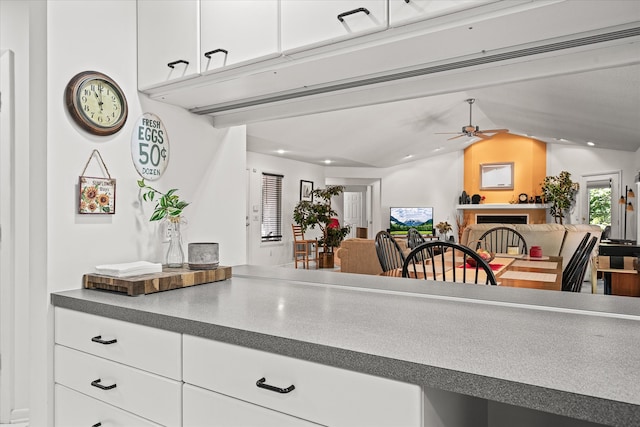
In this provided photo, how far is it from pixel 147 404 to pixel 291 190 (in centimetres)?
834

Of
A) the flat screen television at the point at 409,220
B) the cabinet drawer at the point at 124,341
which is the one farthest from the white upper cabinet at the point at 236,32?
the flat screen television at the point at 409,220

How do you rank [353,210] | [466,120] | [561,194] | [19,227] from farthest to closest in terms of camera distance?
[353,210], [561,194], [466,120], [19,227]

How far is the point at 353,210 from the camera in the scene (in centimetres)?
→ 1256

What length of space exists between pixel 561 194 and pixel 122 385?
34.3 feet

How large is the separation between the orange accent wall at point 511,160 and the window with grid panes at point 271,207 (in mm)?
5396

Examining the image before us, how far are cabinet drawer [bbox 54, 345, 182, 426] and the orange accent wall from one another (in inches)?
431

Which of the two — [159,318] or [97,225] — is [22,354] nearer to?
[97,225]

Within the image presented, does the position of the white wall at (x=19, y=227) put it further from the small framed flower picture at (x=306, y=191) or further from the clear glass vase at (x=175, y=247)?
the small framed flower picture at (x=306, y=191)

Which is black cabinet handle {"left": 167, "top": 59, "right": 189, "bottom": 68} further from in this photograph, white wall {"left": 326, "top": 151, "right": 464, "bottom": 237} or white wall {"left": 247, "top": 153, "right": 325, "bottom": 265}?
white wall {"left": 326, "top": 151, "right": 464, "bottom": 237}

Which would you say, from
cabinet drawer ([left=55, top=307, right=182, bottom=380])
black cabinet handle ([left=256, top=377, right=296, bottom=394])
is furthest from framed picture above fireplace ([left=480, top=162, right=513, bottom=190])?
black cabinet handle ([left=256, top=377, right=296, bottom=394])

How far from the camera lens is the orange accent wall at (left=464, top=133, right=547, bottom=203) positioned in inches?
413

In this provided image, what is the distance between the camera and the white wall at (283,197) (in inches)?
320

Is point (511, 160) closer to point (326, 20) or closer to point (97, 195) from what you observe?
point (326, 20)

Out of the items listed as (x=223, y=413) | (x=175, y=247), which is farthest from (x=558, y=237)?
(x=223, y=413)
